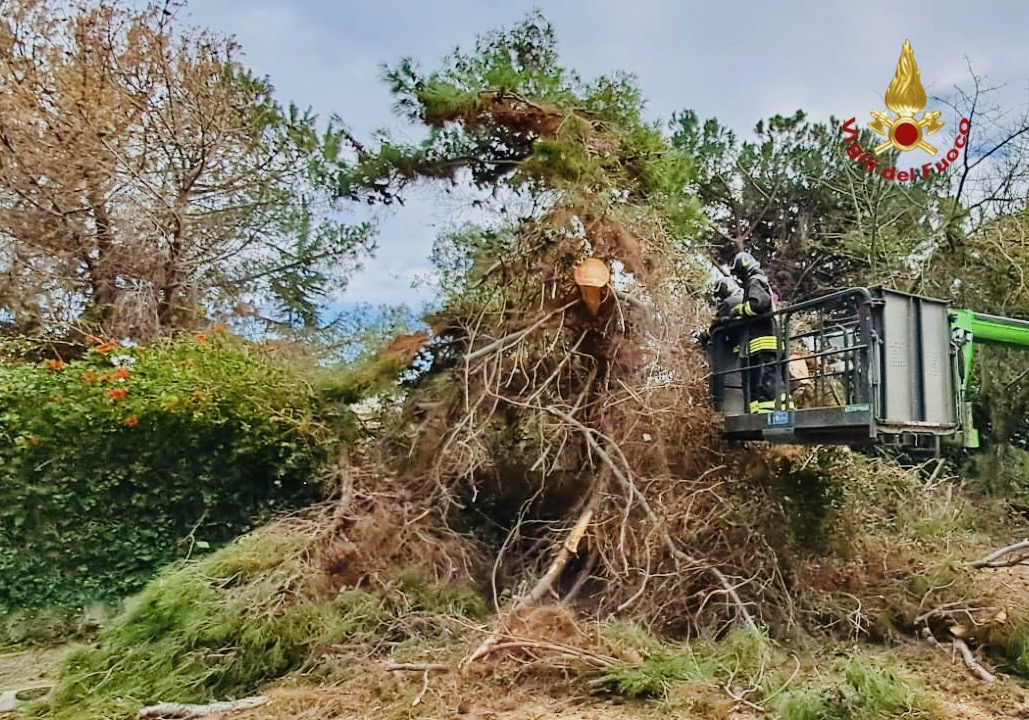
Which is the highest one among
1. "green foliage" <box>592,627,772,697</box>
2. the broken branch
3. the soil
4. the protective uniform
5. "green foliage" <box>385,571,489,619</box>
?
the protective uniform

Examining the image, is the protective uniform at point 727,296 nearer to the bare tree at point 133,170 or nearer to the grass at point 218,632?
the grass at point 218,632

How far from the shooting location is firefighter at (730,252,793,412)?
221 inches

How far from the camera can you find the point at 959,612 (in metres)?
5.63

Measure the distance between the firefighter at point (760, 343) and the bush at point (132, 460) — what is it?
12.4 ft

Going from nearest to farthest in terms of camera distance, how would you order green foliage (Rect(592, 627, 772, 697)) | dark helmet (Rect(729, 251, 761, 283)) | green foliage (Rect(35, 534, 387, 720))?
green foliage (Rect(592, 627, 772, 697)), green foliage (Rect(35, 534, 387, 720)), dark helmet (Rect(729, 251, 761, 283))

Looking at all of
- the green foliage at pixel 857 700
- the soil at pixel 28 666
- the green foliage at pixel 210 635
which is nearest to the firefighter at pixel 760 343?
the green foliage at pixel 857 700

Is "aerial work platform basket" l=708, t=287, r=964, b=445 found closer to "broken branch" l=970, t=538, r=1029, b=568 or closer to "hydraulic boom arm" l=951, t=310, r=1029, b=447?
"hydraulic boom arm" l=951, t=310, r=1029, b=447

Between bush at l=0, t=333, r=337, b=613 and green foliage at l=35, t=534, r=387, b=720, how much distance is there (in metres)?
1.64

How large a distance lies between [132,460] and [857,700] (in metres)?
5.88

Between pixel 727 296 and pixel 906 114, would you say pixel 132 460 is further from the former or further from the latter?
pixel 906 114

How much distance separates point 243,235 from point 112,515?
4775 mm

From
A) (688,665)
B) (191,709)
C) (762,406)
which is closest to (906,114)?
(762,406)

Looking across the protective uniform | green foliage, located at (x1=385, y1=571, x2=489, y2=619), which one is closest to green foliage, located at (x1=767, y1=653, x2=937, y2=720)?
green foliage, located at (x1=385, y1=571, x2=489, y2=619)

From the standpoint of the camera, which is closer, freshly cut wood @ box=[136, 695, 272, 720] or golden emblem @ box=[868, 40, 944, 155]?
freshly cut wood @ box=[136, 695, 272, 720]
